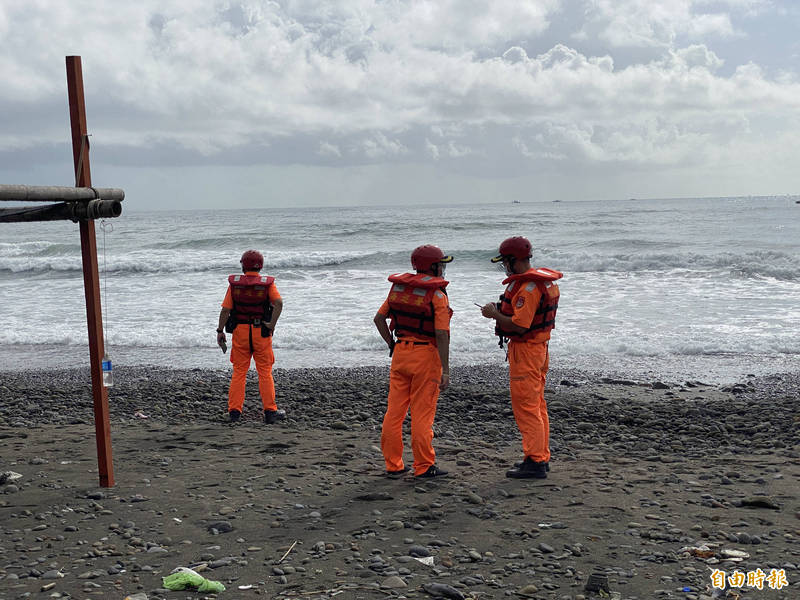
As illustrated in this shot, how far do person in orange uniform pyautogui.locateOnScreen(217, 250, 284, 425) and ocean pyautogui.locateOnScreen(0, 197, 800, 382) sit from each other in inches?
101

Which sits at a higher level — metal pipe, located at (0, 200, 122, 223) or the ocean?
metal pipe, located at (0, 200, 122, 223)

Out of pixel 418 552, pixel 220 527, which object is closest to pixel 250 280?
pixel 220 527

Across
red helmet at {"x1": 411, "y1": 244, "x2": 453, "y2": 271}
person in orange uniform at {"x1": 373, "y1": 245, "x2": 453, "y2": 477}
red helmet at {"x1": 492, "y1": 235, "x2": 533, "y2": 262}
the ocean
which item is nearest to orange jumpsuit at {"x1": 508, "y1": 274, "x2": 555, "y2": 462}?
red helmet at {"x1": 492, "y1": 235, "x2": 533, "y2": 262}

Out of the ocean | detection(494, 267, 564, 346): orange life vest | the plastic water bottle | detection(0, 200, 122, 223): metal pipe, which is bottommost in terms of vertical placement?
the ocean

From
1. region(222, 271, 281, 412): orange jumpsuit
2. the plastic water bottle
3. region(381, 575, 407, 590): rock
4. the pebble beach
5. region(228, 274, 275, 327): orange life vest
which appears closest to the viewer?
region(381, 575, 407, 590): rock

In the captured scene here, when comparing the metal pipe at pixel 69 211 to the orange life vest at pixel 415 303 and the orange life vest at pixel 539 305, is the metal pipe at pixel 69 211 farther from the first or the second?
the orange life vest at pixel 539 305

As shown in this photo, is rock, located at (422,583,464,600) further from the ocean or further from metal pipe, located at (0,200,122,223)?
the ocean

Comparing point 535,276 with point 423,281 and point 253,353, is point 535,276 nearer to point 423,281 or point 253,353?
point 423,281

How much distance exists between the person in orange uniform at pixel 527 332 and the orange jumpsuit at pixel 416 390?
1.80ft

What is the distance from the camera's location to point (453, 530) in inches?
209

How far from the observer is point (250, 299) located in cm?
861

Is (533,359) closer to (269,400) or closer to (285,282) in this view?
(269,400)

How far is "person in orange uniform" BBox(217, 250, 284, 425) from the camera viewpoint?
861 centimetres

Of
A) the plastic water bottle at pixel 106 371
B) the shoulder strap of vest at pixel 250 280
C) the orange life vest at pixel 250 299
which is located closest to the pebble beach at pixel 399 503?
the plastic water bottle at pixel 106 371
